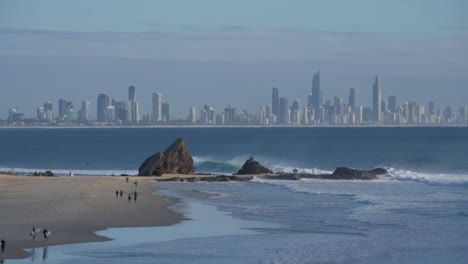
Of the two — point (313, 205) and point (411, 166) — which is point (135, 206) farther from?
point (411, 166)

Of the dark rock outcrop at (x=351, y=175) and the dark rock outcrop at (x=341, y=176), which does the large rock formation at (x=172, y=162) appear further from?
the dark rock outcrop at (x=351, y=175)

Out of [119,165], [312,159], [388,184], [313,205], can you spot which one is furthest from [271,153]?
[313,205]

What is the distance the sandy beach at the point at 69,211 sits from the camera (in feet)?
108

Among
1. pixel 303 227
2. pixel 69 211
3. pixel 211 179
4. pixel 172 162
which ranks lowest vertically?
pixel 303 227

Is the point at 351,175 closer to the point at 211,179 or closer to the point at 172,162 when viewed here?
the point at 211,179

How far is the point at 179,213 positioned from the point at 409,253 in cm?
1516

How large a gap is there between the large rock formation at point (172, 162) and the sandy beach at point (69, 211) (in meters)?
11.6

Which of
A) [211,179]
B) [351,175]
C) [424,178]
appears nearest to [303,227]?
[211,179]

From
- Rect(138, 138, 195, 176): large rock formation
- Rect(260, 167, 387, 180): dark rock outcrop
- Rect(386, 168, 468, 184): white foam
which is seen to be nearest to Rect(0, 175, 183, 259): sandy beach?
Rect(138, 138, 195, 176): large rock formation

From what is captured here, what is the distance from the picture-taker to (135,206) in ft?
153

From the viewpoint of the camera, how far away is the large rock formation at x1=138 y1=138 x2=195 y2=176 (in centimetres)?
7619

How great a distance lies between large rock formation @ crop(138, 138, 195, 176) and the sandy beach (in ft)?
37.9

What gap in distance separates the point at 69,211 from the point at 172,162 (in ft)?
115

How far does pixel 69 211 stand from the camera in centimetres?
4234
